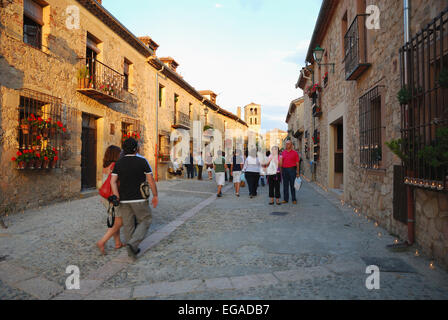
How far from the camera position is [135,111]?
13.7 meters

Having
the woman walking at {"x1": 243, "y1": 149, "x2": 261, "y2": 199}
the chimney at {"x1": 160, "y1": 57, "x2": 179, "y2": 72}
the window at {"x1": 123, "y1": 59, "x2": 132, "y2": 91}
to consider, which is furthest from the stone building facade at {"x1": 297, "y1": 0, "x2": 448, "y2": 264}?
the chimney at {"x1": 160, "y1": 57, "x2": 179, "y2": 72}

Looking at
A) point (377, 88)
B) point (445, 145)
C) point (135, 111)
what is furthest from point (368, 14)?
point (135, 111)

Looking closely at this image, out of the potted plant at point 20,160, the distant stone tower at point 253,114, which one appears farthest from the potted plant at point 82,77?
the distant stone tower at point 253,114

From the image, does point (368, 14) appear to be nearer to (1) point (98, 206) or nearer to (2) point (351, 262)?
(2) point (351, 262)

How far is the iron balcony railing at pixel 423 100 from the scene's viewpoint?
3369mm

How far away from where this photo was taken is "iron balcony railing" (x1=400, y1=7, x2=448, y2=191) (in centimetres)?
337

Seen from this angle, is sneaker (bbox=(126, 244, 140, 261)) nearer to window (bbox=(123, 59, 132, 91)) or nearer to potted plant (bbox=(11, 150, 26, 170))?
potted plant (bbox=(11, 150, 26, 170))

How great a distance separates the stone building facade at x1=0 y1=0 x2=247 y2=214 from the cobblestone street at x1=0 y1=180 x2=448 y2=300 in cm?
184

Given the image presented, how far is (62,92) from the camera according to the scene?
873 centimetres

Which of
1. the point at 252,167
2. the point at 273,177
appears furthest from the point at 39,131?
the point at 273,177

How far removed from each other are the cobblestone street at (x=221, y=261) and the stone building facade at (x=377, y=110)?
427 millimetres
